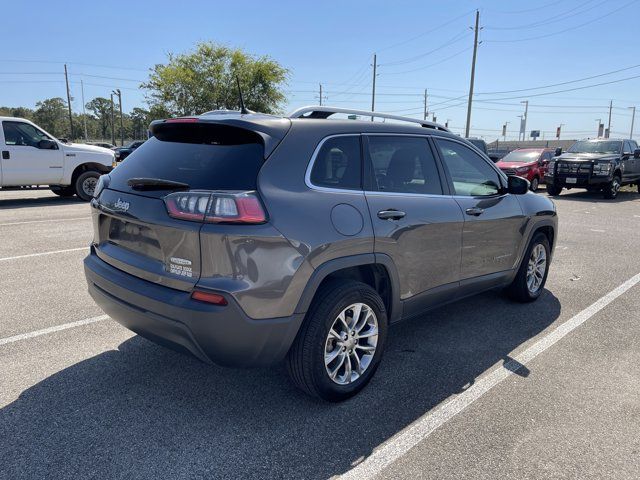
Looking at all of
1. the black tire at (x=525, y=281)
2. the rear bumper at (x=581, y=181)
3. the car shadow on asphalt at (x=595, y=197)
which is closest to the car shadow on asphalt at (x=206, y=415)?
the black tire at (x=525, y=281)

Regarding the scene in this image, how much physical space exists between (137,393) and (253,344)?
1017mm

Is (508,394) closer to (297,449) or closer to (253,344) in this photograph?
(297,449)

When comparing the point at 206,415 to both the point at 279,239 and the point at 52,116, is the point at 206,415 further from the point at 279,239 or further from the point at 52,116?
the point at 52,116

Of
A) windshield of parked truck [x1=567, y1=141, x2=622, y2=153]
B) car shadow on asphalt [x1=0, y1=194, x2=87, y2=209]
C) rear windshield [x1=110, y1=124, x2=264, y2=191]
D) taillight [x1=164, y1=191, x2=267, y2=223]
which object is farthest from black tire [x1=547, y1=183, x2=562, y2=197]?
taillight [x1=164, y1=191, x2=267, y2=223]

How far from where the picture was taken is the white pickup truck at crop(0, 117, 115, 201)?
1104 cm

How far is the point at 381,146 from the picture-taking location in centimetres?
338

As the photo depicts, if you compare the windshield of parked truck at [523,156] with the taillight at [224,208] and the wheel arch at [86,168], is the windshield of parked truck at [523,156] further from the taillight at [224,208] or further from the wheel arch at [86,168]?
the taillight at [224,208]

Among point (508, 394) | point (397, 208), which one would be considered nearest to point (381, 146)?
point (397, 208)

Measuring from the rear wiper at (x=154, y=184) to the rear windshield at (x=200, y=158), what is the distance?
4 cm

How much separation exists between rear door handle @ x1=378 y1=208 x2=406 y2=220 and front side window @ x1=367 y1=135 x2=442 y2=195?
6.3 inches

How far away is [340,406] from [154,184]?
1717mm

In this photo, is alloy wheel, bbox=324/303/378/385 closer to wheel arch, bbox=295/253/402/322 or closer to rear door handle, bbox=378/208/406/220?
wheel arch, bbox=295/253/402/322

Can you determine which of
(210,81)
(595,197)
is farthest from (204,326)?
(210,81)

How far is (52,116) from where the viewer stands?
3780 inches
